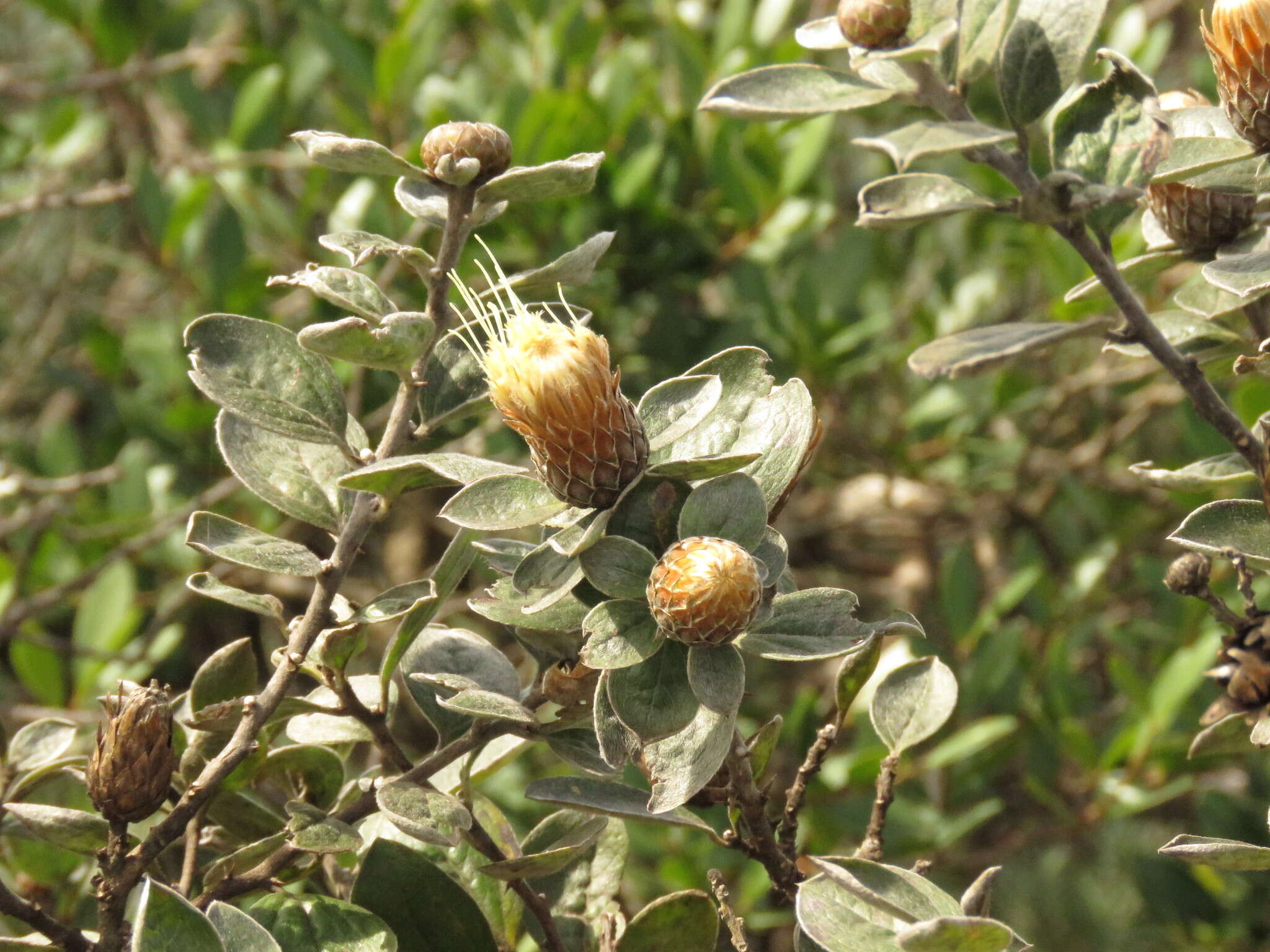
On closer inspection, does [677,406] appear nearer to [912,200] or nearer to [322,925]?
[912,200]

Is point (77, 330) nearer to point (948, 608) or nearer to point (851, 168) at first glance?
point (851, 168)

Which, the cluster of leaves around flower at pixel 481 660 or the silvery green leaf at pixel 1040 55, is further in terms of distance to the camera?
the silvery green leaf at pixel 1040 55

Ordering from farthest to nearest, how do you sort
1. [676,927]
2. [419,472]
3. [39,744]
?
[39,744]
[676,927]
[419,472]

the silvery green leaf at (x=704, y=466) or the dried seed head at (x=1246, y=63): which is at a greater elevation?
the dried seed head at (x=1246, y=63)

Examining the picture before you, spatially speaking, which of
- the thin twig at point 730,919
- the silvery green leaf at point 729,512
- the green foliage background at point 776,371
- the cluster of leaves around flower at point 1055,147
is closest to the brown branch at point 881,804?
the thin twig at point 730,919

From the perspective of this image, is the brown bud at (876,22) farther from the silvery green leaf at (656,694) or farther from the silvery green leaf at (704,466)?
the silvery green leaf at (656,694)

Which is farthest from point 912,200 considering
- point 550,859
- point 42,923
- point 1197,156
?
point 42,923
